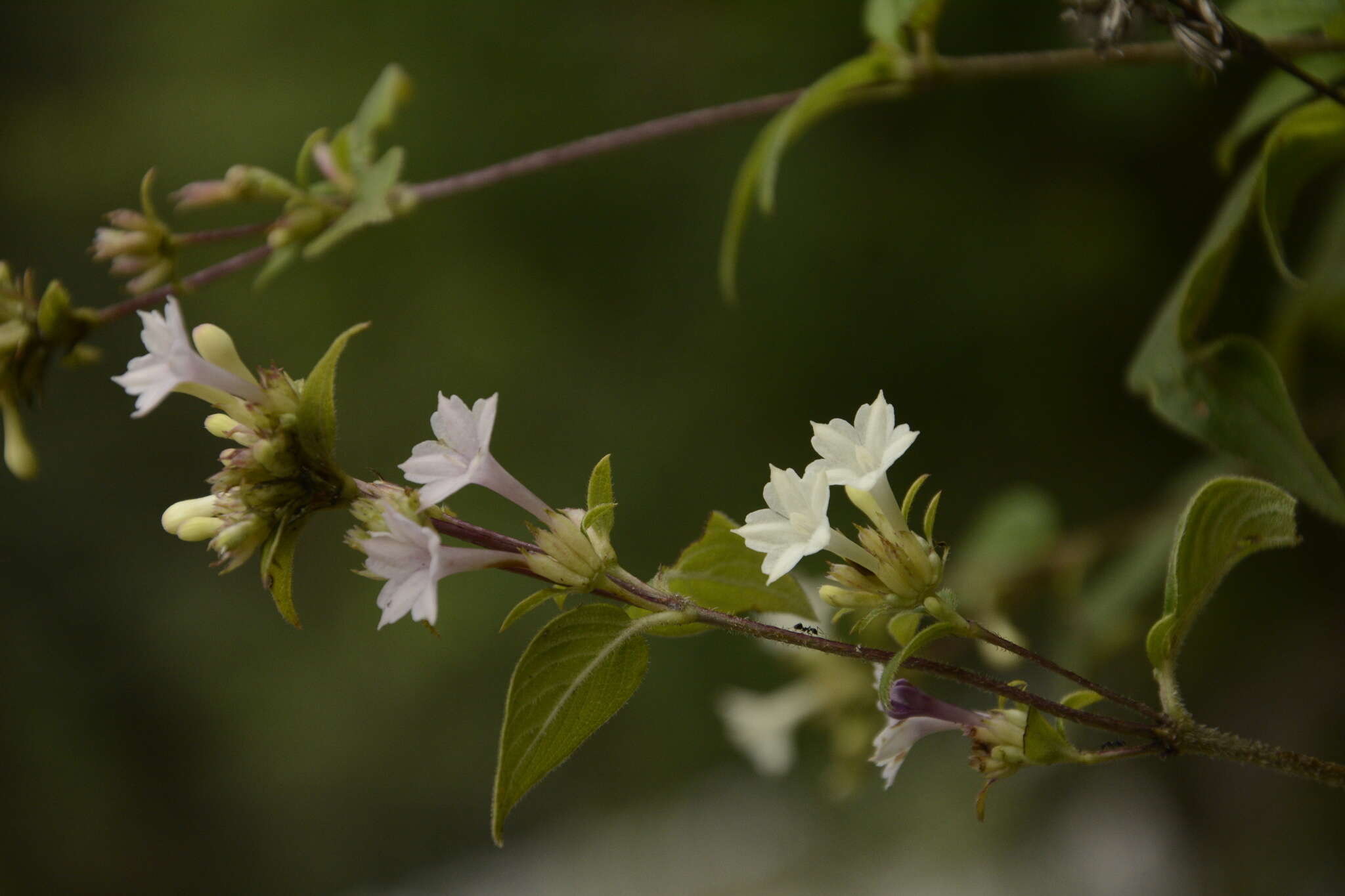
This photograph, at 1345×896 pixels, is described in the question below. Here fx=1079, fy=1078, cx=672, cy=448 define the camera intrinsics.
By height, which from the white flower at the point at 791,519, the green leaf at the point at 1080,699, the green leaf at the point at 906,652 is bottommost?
the green leaf at the point at 1080,699

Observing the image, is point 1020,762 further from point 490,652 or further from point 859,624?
point 490,652

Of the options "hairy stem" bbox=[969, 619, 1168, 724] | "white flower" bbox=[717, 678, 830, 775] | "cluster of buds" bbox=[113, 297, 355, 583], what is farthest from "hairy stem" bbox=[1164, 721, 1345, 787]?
"white flower" bbox=[717, 678, 830, 775]

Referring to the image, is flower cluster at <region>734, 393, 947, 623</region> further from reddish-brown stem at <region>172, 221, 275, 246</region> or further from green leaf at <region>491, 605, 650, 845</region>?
reddish-brown stem at <region>172, 221, 275, 246</region>

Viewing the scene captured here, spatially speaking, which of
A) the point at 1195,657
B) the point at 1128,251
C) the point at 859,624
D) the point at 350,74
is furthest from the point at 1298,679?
the point at 350,74

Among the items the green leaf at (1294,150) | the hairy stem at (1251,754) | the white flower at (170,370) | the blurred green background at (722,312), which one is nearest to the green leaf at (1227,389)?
the green leaf at (1294,150)

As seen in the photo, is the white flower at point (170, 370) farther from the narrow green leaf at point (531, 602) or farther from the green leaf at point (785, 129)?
the green leaf at point (785, 129)

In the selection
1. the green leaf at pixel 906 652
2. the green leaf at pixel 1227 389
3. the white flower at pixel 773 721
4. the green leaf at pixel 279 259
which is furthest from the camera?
the white flower at pixel 773 721

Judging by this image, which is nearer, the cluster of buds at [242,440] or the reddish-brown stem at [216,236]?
the cluster of buds at [242,440]
